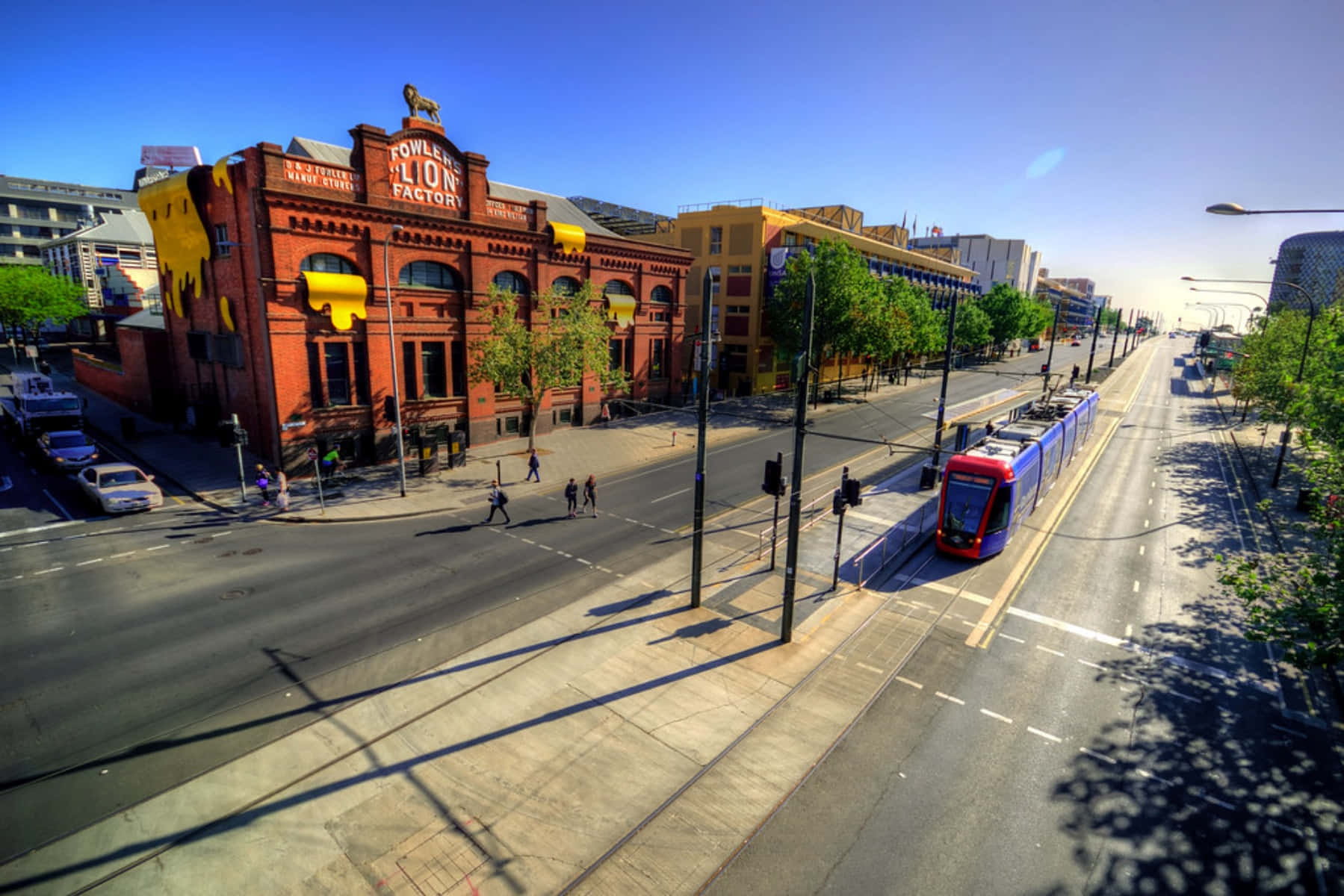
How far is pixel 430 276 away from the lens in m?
28.6

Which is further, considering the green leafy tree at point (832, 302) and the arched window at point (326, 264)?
the green leafy tree at point (832, 302)

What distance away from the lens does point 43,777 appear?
9.14 metres

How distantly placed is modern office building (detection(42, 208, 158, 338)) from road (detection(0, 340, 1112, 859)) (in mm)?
46833

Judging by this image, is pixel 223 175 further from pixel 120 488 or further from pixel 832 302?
pixel 832 302

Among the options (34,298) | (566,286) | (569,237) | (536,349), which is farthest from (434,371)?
(34,298)

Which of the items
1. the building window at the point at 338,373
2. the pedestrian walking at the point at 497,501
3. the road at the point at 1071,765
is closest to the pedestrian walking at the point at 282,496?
the building window at the point at 338,373

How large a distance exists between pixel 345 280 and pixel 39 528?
13037 mm

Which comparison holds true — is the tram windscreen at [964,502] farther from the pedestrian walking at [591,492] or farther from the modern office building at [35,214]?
the modern office building at [35,214]

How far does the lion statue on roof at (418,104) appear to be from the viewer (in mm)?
26703

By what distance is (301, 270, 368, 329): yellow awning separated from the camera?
24359 millimetres

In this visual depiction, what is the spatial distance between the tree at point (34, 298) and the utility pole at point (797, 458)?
2833 inches

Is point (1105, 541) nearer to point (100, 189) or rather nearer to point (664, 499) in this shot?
point (664, 499)

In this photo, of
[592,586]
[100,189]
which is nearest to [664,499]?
[592,586]

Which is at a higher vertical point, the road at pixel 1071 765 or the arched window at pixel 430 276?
the arched window at pixel 430 276
